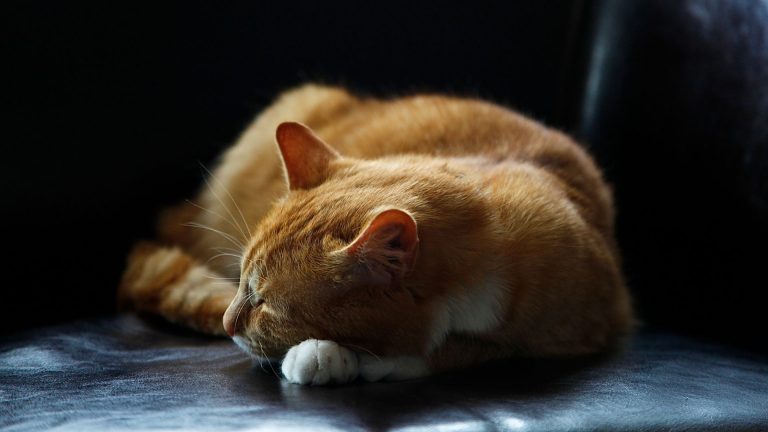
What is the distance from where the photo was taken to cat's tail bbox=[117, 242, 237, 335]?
1.76 m

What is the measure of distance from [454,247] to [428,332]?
0.15m

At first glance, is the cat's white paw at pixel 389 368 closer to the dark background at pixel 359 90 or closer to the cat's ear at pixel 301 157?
the cat's ear at pixel 301 157

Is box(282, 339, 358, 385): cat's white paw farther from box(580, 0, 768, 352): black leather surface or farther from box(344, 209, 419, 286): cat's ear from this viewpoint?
box(580, 0, 768, 352): black leather surface

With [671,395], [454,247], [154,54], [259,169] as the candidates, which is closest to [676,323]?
[671,395]

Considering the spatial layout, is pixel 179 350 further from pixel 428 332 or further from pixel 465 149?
pixel 465 149

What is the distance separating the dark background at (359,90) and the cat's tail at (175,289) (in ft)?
0.31

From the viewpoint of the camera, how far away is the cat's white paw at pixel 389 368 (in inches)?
54.9

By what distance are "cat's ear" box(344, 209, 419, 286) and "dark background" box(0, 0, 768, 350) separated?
34.6 inches

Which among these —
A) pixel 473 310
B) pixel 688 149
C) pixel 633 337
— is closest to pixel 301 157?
pixel 473 310

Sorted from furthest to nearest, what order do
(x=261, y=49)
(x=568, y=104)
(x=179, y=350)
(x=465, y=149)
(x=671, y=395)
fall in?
(x=568, y=104), (x=261, y=49), (x=465, y=149), (x=179, y=350), (x=671, y=395)

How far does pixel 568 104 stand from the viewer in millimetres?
2422

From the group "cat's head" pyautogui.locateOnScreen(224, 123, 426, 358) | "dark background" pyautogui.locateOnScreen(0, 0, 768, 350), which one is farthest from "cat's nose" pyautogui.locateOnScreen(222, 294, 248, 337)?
"dark background" pyautogui.locateOnScreen(0, 0, 768, 350)

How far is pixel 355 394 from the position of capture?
1.32m

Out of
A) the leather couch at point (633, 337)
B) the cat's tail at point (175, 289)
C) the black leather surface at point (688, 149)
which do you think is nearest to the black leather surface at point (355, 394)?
the leather couch at point (633, 337)
